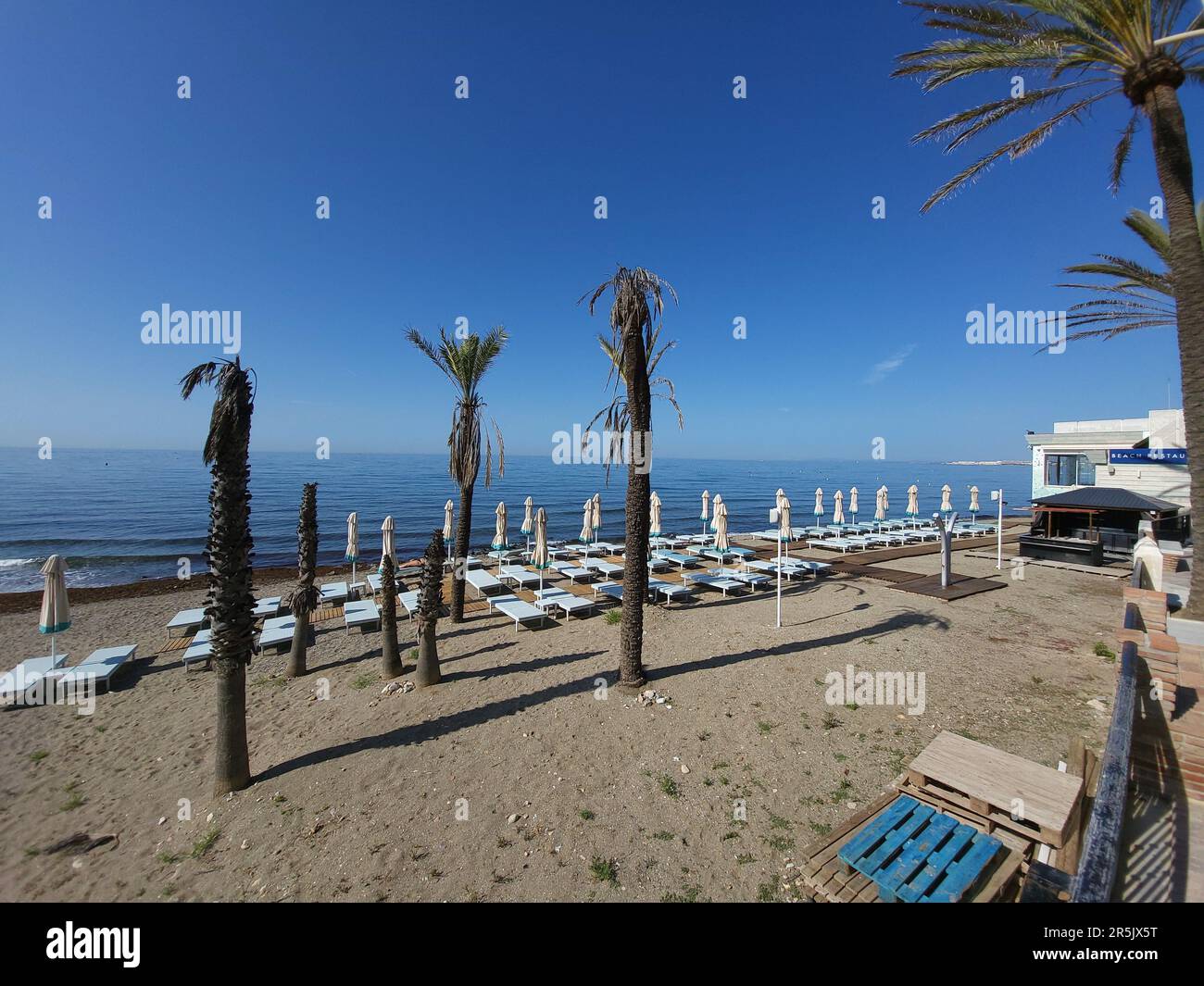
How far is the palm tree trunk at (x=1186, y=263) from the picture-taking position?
759cm

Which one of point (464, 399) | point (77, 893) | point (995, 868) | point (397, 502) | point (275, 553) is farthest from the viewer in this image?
point (397, 502)

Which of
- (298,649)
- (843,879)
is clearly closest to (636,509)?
(843,879)

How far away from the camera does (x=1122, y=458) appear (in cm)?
2153

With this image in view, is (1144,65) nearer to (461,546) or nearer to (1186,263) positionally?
(1186,263)

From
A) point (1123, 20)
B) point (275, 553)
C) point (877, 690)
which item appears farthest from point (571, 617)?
point (275, 553)

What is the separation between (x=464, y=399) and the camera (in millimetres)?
13398

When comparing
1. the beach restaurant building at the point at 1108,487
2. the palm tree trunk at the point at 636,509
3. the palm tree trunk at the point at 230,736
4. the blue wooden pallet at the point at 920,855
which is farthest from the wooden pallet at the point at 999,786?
the beach restaurant building at the point at 1108,487

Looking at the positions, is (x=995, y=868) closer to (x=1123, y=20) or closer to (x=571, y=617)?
(x=571, y=617)

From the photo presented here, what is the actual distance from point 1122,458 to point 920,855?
28.0 m

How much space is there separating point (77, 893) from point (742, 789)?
787cm

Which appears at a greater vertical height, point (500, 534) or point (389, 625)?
point (500, 534)

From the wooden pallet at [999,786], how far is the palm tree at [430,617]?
7.96 m

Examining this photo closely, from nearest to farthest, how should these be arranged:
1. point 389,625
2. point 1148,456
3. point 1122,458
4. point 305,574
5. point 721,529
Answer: point 389,625, point 305,574, point 721,529, point 1148,456, point 1122,458

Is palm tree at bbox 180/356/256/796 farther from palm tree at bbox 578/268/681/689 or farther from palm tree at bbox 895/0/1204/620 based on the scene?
palm tree at bbox 895/0/1204/620
